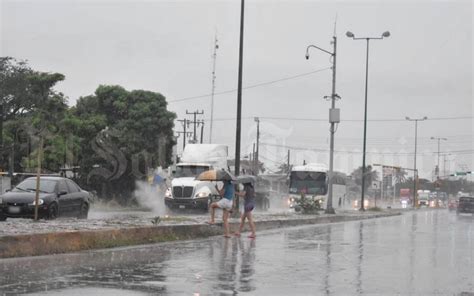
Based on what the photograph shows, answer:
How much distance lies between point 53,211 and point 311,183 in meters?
28.2

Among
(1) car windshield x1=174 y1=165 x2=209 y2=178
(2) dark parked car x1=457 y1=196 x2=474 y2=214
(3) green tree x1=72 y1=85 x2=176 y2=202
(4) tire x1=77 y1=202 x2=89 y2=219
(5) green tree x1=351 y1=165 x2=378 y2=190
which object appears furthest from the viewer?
(5) green tree x1=351 y1=165 x2=378 y2=190

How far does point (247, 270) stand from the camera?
37.1 feet

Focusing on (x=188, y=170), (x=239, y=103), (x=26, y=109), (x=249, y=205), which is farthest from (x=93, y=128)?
(x=249, y=205)

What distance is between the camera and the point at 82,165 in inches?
1658

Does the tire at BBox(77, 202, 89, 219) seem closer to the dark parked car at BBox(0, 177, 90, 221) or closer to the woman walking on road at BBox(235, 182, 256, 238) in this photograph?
the dark parked car at BBox(0, 177, 90, 221)

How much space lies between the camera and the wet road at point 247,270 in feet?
30.4

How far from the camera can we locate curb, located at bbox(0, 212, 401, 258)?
40.6ft

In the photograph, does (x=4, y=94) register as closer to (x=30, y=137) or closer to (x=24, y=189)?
(x=30, y=137)

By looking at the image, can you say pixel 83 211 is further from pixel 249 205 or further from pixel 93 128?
pixel 93 128

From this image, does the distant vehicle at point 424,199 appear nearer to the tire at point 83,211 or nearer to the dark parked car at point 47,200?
the tire at point 83,211

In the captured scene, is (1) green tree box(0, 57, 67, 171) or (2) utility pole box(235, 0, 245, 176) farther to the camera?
(1) green tree box(0, 57, 67, 171)

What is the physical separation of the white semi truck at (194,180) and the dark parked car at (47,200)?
734cm

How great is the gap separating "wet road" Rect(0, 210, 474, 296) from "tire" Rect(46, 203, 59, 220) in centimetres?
478

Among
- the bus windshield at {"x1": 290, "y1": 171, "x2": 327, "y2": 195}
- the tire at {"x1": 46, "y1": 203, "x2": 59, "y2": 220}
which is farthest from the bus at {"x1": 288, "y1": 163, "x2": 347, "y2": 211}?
the tire at {"x1": 46, "y1": 203, "x2": 59, "y2": 220}
